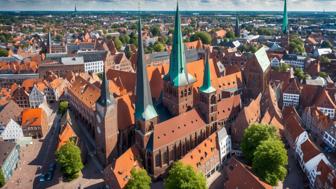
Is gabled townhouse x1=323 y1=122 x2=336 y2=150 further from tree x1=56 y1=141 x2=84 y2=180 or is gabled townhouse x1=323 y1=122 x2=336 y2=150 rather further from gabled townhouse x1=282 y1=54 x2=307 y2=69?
gabled townhouse x1=282 y1=54 x2=307 y2=69

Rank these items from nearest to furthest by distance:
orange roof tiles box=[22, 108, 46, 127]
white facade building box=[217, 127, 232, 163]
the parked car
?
the parked car → white facade building box=[217, 127, 232, 163] → orange roof tiles box=[22, 108, 46, 127]

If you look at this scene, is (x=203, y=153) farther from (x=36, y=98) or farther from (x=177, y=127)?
(x=36, y=98)

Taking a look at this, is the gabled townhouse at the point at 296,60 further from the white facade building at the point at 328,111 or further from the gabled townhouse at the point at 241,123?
the gabled townhouse at the point at 241,123

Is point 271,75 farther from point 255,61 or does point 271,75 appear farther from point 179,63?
point 179,63

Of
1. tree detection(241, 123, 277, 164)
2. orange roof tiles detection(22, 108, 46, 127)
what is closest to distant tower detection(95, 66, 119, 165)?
orange roof tiles detection(22, 108, 46, 127)

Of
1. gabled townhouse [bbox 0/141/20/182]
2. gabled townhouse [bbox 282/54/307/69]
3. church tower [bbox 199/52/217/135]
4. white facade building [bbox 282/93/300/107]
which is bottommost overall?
gabled townhouse [bbox 0/141/20/182]

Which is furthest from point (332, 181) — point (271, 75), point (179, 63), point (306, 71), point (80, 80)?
point (306, 71)
